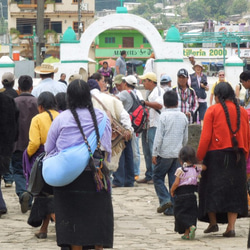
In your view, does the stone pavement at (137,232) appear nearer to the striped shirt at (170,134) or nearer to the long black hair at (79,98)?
the striped shirt at (170,134)

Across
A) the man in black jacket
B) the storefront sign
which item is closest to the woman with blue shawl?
the man in black jacket

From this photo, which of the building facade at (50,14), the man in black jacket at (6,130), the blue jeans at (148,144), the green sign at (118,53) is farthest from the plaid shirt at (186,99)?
the green sign at (118,53)

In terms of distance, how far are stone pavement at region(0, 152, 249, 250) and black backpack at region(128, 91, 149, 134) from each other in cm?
120

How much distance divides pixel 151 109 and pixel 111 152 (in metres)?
5.43

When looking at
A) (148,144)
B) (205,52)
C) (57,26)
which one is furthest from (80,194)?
(205,52)

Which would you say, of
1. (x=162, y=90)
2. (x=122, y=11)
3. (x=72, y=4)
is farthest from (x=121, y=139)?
(x=72, y=4)

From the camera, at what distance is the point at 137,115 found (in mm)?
12758

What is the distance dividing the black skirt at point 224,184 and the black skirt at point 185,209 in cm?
15

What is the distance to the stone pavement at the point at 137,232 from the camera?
28.9ft

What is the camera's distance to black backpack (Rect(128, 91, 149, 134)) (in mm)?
12750

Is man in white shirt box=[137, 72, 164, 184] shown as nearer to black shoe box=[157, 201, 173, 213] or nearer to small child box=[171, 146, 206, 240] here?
black shoe box=[157, 201, 173, 213]

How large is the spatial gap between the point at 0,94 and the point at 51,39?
6377 centimetres

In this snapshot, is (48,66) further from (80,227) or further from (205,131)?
(80,227)

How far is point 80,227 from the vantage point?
23.7 ft
